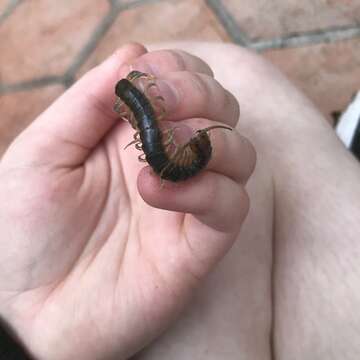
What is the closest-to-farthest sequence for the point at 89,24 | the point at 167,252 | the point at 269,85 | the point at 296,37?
the point at 167,252, the point at 269,85, the point at 296,37, the point at 89,24

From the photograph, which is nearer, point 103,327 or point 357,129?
point 103,327

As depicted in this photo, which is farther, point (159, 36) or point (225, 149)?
point (159, 36)

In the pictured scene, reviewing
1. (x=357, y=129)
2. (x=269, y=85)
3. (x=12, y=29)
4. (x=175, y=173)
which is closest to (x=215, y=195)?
(x=175, y=173)

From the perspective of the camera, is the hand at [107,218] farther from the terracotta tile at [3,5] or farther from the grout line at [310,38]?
the terracotta tile at [3,5]

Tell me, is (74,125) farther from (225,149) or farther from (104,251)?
(225,149)

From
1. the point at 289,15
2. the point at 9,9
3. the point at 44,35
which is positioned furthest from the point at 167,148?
the point at 9,9

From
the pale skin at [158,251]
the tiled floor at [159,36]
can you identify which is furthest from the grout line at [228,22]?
the pale skin at [158,251]

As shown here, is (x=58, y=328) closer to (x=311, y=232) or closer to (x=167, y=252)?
(x=167, y=252)
